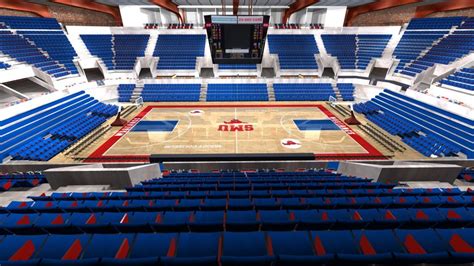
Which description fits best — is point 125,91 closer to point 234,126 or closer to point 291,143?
point 234,126

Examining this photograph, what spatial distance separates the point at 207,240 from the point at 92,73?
2732cm

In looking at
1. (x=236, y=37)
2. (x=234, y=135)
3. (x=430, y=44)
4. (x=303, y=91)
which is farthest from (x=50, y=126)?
(x=430, y=44)

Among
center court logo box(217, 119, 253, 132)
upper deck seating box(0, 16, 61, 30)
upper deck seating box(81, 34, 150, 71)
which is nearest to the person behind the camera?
center court logo box(217, 119, 253, 132)

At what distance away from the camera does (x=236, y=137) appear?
13.6m

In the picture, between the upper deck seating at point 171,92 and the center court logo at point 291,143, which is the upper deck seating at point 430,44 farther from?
the upper deck seating at point 171,92

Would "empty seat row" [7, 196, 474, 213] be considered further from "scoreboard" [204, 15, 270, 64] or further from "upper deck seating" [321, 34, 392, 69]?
"upper deck seating" [321, 34, 392, 69]

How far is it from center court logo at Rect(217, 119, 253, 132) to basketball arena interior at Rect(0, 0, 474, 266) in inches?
8.6

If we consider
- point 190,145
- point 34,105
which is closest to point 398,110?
point 190,145

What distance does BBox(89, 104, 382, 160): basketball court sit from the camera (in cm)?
1219

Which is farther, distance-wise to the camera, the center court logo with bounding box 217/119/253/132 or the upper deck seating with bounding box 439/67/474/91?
the upper deck seating with bounding box 439/67/474/91

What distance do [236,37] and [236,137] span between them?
6.98 m

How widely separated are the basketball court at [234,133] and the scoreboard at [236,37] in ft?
14.5

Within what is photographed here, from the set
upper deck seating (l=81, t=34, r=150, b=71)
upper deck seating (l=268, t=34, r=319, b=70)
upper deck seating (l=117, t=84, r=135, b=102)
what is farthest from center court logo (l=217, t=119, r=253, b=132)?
upper deck seating (l=81, t=34, r=150, b=71)

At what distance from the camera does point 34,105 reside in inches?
563
